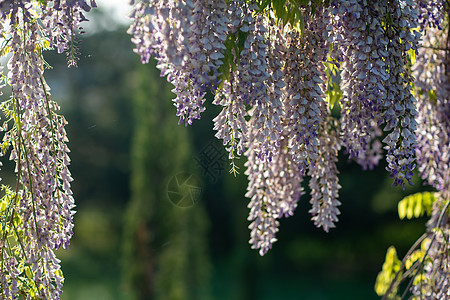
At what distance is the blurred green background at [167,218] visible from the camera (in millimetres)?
Answer: 10820

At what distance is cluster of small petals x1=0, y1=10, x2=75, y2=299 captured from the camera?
2.30m

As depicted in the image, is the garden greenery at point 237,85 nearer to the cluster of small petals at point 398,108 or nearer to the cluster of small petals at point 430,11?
the cluster of small petals at point 398,108

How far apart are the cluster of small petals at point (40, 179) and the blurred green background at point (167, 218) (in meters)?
4.81

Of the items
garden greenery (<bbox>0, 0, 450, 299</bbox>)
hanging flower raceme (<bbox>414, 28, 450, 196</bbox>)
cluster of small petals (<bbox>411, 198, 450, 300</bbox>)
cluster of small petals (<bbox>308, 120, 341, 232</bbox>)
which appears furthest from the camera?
hanging flower raceme (<bbox>414, 28, 450, 196</bbox>)

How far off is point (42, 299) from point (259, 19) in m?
1.46

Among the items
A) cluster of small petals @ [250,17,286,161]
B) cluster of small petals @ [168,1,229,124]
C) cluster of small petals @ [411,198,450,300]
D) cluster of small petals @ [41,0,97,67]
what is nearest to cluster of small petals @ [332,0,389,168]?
cluster of small petals @ [250,17,286,161]

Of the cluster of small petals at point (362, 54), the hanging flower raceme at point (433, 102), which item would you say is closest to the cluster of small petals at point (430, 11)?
the hanging flower raceme at point (433, 102)

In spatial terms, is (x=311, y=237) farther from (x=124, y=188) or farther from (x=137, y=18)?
(x=137, y=18)

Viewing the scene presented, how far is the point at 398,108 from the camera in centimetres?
236

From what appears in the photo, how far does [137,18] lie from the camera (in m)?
1.88

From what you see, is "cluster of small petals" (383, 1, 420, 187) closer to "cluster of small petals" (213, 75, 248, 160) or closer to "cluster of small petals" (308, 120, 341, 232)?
"cluster of small petals" (308, 120, 341, 232)

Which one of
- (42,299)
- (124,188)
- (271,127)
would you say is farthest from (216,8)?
(124,188)

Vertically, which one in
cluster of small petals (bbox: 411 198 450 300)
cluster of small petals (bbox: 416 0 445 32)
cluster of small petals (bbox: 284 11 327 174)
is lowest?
cluster of small petals (bbox: 411 198 450 300)

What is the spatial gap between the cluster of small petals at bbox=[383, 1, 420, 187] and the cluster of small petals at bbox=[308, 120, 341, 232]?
47 cm
